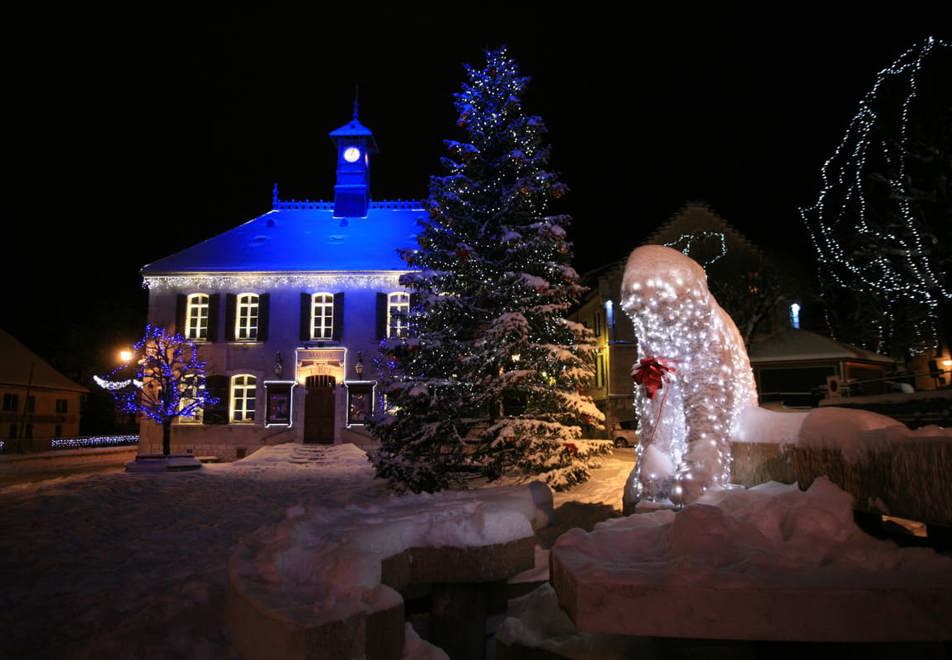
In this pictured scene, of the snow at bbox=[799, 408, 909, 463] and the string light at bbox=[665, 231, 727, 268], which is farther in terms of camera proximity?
the string light at bbox=[665, 231, 727, 268]

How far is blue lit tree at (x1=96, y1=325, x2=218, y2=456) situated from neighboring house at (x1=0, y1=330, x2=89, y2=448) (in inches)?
513

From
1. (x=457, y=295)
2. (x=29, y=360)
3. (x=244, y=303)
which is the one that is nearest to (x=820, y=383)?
(x=457, y=295)

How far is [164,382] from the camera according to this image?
66.3ft

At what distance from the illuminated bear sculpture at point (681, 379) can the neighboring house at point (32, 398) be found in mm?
32687

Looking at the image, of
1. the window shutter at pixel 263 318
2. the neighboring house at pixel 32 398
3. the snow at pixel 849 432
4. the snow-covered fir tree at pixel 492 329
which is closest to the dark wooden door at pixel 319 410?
the window shutter at pixel 263 318

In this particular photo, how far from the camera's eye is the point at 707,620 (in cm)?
257

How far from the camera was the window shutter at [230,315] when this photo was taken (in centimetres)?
2316

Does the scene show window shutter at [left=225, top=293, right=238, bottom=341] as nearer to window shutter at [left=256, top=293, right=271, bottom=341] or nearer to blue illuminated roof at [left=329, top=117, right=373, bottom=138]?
window shutter at [left=256, top=293, right=271, bottom=341]

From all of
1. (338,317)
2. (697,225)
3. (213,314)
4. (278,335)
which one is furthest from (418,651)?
(697,225)

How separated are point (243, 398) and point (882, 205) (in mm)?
22305

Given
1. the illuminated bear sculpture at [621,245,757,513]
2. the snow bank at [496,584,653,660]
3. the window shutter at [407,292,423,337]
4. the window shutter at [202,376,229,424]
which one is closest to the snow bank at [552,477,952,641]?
the snow bank at [496,584,653,660]

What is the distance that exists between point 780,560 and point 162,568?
20.3ft

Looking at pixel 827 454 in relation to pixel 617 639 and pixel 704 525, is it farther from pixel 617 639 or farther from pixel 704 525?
pixel 617 639

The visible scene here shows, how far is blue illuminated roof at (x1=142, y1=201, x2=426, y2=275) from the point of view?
23.5 meters
